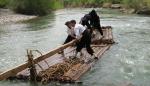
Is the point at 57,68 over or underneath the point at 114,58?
over

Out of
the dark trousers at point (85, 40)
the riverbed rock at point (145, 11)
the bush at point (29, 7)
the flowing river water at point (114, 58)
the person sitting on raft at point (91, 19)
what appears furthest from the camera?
the bush at point (29, 7)

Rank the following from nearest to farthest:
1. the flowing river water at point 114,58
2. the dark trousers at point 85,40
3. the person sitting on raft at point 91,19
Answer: the flowing river water at point 114,58, the dark trousers at point 85,40, the person sitting on raft at point 91,19

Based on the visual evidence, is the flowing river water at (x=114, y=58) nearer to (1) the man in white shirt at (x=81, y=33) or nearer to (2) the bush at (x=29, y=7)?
(1) the man in white shirt at (x=81, y=33)

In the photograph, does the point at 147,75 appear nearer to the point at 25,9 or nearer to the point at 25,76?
the point at 25,76

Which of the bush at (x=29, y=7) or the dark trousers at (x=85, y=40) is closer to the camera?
the dark trousers at (x=85, y=40)

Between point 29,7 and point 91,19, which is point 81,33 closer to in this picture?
point 91,19

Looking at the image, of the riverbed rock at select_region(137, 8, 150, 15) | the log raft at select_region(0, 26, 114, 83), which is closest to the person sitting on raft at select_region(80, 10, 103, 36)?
the log raft at select_region(0, 26, 114, 83)

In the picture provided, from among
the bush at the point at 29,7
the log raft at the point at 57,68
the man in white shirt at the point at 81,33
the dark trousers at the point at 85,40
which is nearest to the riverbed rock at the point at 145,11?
the bush at the point at 29,7

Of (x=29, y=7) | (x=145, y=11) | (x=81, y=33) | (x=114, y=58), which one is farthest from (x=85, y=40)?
(x=29, y=7)

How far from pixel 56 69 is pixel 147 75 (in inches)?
144

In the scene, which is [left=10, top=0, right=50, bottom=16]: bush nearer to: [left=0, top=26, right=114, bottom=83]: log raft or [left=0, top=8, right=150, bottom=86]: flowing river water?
[left=0, top=8, right=150, bottom=86]: flowing river water

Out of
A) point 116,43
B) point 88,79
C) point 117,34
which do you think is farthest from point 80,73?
point 117,34

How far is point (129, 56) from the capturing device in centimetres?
1822

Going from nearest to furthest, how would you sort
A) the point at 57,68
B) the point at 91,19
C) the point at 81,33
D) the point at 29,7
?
1. the point at 57,68
2. the point at 81,33
3. the point at 91,19
4. the point at 29,7
